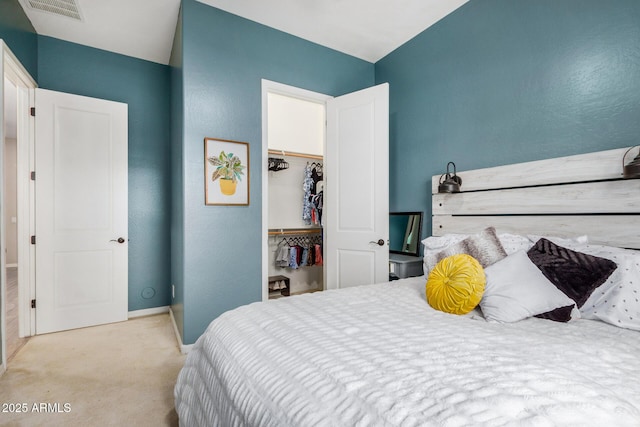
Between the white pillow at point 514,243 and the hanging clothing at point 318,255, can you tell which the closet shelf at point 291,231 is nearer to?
the hanging clothing at point 318,255

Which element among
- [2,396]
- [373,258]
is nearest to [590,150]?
[373,258]

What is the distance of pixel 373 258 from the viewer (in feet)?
9.09

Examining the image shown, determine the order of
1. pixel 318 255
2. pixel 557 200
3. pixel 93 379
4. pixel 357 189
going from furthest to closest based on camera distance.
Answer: pixel 318 255 < pixel 357 189 < pixel 93 379 < pixel 557 200

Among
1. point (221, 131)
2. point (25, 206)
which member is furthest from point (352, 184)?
point (25, 206)

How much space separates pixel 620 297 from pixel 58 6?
13.7 ft

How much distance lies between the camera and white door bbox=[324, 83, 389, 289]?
274 centimetres

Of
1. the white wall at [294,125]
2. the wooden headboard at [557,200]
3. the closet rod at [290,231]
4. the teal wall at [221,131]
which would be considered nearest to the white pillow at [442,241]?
the wooden headboard at [557,200]

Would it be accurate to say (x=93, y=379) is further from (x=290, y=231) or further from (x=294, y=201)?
(x=294, y=201)

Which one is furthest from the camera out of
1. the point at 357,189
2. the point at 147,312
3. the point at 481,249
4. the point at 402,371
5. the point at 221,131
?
the point at 147,312

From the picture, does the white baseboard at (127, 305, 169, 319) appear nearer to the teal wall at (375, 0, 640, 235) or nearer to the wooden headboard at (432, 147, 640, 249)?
the teal wall at (375, 0, 640, 235)

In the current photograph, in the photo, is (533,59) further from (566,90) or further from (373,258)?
(373,258)

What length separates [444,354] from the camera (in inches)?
35.8

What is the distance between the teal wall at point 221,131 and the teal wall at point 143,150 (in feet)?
4.07

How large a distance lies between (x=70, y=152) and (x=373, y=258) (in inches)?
121
